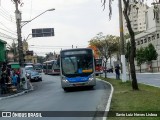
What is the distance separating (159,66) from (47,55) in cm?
11295

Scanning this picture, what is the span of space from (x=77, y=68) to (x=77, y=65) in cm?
21

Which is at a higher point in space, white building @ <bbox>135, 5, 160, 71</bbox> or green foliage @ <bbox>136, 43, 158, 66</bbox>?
white building @ <bbox>135, 5, 160, 71</bbox>

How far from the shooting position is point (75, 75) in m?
30.9

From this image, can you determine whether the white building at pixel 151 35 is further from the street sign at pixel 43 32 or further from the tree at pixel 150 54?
the street sign at pixel 43 32

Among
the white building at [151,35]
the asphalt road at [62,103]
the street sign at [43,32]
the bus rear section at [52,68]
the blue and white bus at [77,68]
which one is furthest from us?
the bus rear section at [52,68]

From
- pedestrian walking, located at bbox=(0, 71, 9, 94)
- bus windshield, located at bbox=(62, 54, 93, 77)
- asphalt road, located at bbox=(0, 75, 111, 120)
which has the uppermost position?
bus windshield, located at bbox=(62, 54, 93, 77)

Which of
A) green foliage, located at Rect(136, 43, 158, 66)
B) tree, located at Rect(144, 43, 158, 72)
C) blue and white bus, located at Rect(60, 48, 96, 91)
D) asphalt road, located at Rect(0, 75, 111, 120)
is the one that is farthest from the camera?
tree, located at Rect(144, 43, 158, 72)

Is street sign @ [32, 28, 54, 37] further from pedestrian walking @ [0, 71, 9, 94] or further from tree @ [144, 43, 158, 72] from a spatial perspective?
pedestrian walking @ [0, 71, 9, 94]

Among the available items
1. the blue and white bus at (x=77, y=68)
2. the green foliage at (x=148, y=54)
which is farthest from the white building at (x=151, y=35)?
the blue and white bus at (x=77, y=68)

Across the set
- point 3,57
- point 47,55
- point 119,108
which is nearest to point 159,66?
point 3,57

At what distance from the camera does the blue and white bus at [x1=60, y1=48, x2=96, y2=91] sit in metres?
30.9

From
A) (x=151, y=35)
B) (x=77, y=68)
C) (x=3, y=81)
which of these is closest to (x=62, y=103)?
(x=77, y=68)

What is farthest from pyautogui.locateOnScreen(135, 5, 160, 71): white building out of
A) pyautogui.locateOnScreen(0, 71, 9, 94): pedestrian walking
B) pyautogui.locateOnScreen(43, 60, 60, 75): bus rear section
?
pyautogui.locateOnScreen(0, 71, 9, 94): pedestrian walking

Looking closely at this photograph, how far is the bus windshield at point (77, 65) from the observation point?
102 feet
